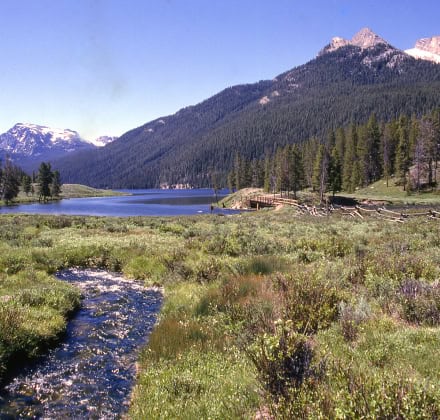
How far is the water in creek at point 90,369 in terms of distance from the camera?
19.8 feet

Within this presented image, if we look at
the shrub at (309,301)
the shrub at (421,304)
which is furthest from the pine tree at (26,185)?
the shrub at (421,304)

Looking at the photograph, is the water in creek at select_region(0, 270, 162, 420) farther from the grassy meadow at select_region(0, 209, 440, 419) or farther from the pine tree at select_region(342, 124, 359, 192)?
the pine tree at select_region(342, 124, 359, 192)

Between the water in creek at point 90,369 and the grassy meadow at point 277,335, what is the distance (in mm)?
435

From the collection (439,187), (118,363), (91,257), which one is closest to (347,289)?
(118,363)

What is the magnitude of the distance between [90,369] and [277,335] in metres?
4.85

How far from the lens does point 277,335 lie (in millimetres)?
4621

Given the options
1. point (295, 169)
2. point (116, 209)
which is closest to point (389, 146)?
point (295, 169)

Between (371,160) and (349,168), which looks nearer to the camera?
(371,160)

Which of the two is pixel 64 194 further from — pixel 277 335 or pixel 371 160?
pixel 277 335

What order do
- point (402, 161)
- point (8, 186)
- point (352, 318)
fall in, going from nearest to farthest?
point (352, 318) < point (402, 161) < point (8, 186)

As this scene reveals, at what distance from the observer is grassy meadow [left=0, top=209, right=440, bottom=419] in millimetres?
4074

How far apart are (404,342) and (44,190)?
5385 inches

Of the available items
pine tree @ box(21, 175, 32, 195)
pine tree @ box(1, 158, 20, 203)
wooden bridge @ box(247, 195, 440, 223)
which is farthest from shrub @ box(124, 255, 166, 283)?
pine tree @ box(21, 175, 32, 195)

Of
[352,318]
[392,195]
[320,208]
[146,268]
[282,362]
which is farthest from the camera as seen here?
[392,195]
